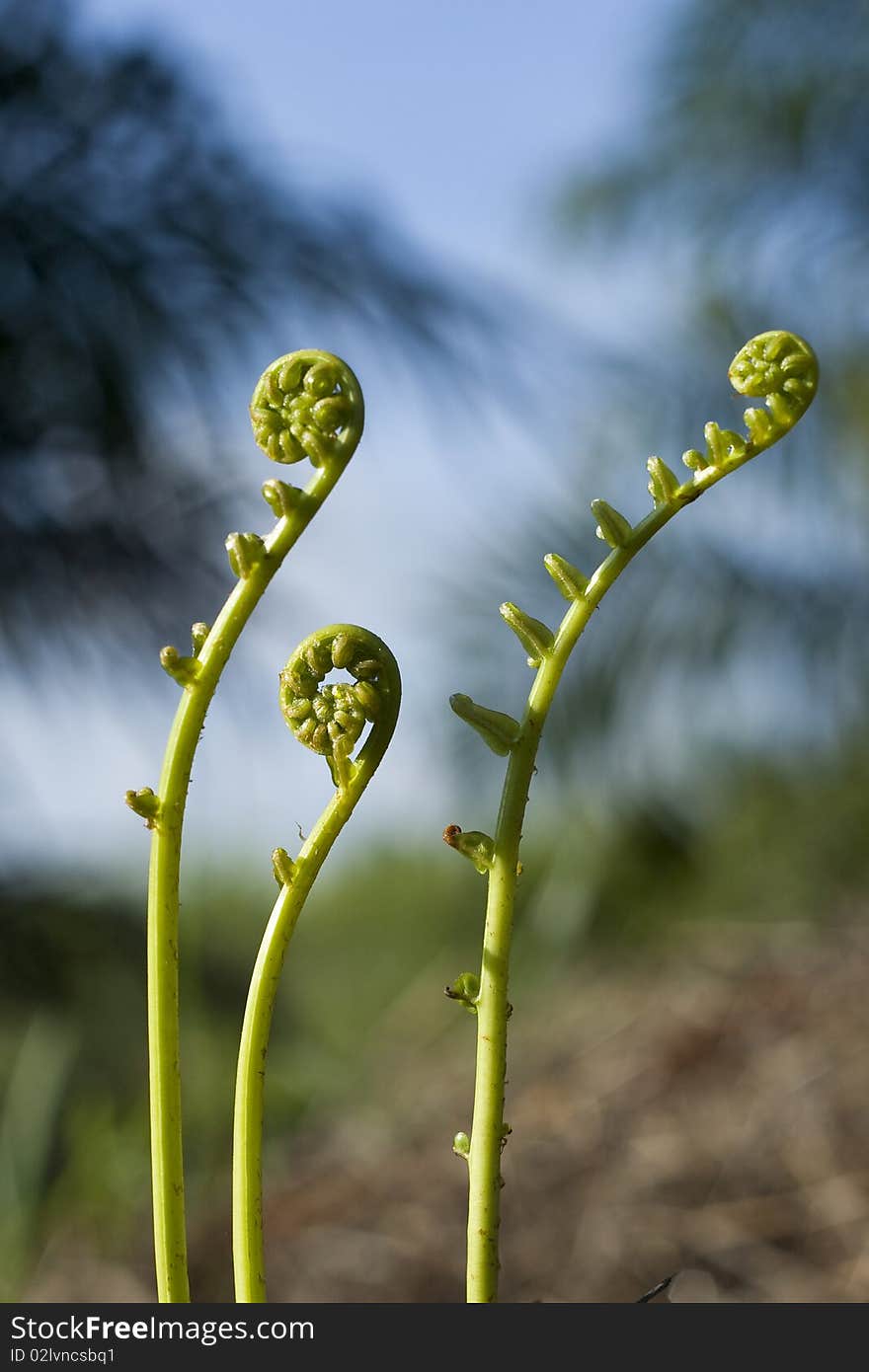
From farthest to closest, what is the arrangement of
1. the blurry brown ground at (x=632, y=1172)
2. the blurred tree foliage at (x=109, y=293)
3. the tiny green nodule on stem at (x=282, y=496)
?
1. the blurred tree foliage at (x=109, y=293)
2. the blurry brown ground at (x=632, y=1172)
3. the tiny green nodule on stem at (x=282, y=496)

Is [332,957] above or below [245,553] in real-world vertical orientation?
above

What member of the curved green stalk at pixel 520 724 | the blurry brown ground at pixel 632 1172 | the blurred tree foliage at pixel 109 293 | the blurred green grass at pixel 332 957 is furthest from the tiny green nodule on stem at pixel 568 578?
the blurred tree foliage at pixel 109 293

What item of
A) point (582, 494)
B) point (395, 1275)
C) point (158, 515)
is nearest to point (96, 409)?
point (158, 515)

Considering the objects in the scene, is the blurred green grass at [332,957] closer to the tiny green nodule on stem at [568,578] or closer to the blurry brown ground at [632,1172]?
the blurry brown ground at [632,1172]

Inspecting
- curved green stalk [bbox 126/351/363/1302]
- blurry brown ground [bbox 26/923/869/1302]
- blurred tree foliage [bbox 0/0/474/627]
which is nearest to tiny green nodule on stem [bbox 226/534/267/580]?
curved green stalk [bbox 126/351/363/1302]

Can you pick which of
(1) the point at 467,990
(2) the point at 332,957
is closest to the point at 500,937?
(1) the point at 467,990

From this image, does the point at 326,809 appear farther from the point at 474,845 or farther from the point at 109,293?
the point at 109,293
